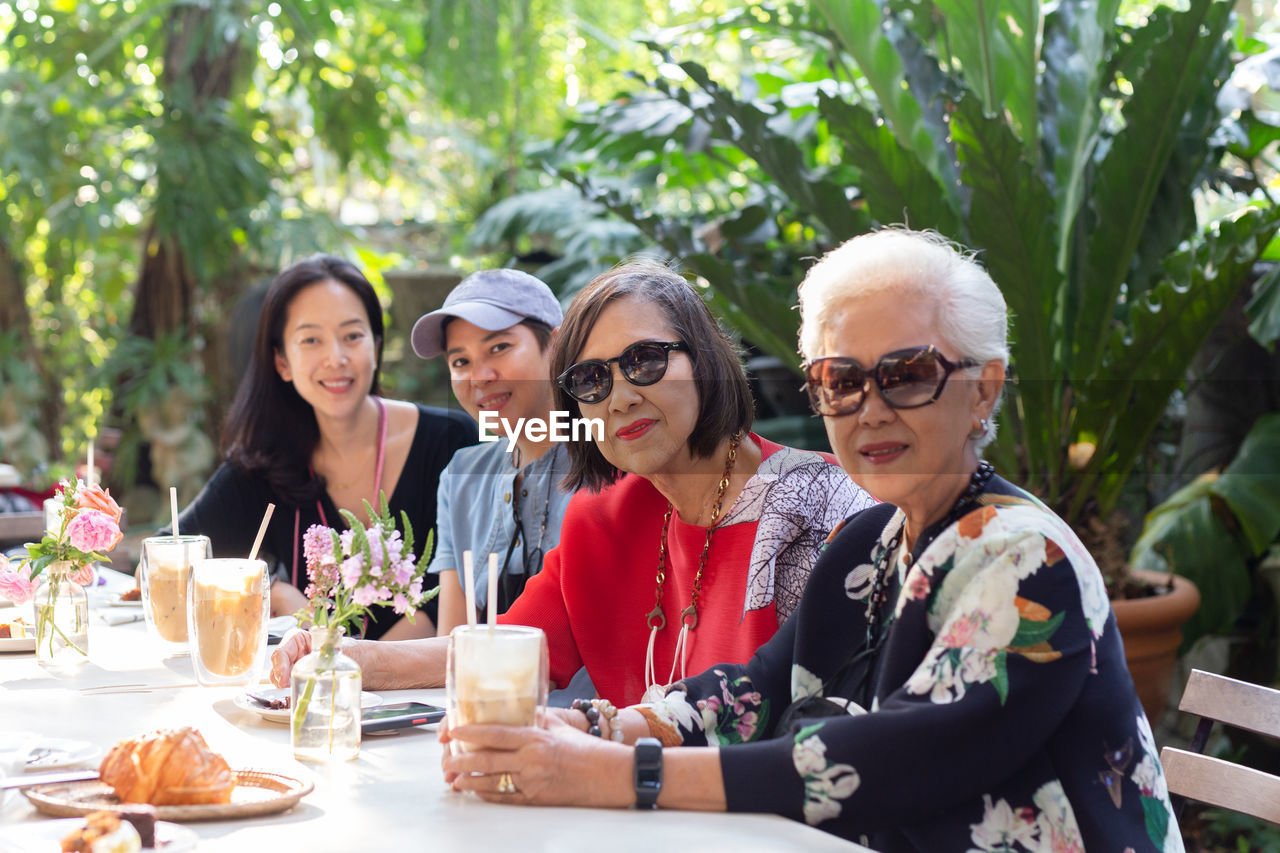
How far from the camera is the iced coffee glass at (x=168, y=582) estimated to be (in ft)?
6.29

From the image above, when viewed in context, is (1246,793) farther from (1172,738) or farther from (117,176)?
(117,176)

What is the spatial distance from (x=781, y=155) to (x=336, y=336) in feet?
4.08

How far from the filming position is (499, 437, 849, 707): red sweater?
1812mm

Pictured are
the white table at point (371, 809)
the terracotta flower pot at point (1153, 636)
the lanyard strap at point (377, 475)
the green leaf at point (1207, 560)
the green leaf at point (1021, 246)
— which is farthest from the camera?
the green leaf at point (1207, 560)

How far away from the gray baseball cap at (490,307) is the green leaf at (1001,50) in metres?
1.49

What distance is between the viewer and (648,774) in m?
1.18

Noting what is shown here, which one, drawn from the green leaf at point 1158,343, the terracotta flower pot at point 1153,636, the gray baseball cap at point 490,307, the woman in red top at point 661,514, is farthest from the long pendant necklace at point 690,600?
the terracotta flower pot at point 1153,636

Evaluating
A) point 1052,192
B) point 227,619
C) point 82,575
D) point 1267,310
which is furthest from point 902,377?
point 1052,192

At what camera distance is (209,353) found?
654 cm

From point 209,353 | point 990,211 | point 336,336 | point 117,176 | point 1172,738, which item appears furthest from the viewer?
point 209,353

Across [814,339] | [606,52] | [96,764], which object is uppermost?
[606,52]

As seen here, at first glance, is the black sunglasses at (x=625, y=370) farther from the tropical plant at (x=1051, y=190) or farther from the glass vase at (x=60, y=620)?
the tropical plant at (x=1051, y=190)

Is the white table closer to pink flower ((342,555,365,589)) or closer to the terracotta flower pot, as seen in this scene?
pink flower ((342,555,365,589))

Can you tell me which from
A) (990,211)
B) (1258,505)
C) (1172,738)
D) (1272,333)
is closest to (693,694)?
(990,211)
